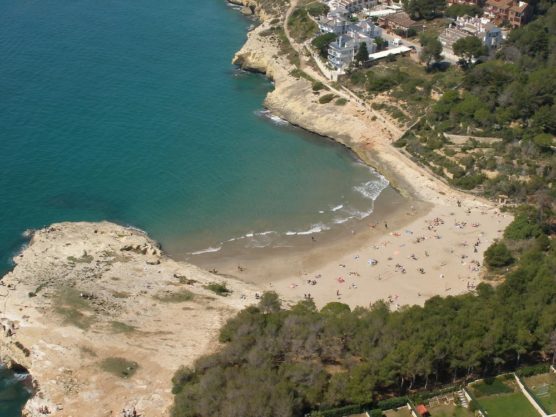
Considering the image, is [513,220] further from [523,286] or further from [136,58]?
[136,58]

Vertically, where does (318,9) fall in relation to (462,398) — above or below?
above

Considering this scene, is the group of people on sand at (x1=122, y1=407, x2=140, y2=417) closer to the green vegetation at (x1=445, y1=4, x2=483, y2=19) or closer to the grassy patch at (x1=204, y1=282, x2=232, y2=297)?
the grassy patch at (x1=204, y1=282, x2=232, y2=297)

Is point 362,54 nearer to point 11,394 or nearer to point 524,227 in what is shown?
point 524,227

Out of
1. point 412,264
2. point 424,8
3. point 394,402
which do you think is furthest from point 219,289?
point 424,8

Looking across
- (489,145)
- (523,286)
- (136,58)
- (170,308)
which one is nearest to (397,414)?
(523,286)

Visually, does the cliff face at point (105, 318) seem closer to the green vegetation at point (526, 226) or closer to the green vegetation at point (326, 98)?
the green vegetation at point (526, 226)

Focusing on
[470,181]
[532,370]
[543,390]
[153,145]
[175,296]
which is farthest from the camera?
[153,145]
